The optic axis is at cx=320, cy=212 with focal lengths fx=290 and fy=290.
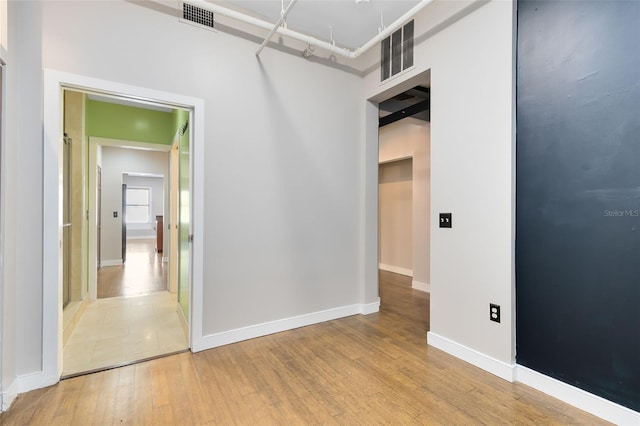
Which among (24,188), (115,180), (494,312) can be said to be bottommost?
(494,312)

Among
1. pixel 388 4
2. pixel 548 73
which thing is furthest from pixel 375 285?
pixel 388 4

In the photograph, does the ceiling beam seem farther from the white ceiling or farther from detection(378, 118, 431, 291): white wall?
the white ceiling

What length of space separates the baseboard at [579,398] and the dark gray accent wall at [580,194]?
0.12 ft

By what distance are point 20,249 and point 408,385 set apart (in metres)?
2.87

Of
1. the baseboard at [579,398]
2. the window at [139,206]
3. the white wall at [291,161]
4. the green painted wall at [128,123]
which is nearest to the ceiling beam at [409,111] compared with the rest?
the white wall at [291,161]

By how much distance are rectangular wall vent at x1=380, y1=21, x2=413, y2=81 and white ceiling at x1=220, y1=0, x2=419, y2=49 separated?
0.52 ft

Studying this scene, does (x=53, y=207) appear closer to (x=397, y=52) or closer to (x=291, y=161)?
(x=291, y=161)

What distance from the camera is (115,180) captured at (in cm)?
696

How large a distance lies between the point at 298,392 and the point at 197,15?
322 centimetres

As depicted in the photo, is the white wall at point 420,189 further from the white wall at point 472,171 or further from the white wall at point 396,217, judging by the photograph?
the white wall at point 472,171

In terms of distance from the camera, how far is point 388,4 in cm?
272

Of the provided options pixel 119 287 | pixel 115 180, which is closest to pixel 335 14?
pixel 119 287

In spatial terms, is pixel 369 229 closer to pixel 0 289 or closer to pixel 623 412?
pixel 623 412

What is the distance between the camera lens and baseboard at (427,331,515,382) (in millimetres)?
2150
